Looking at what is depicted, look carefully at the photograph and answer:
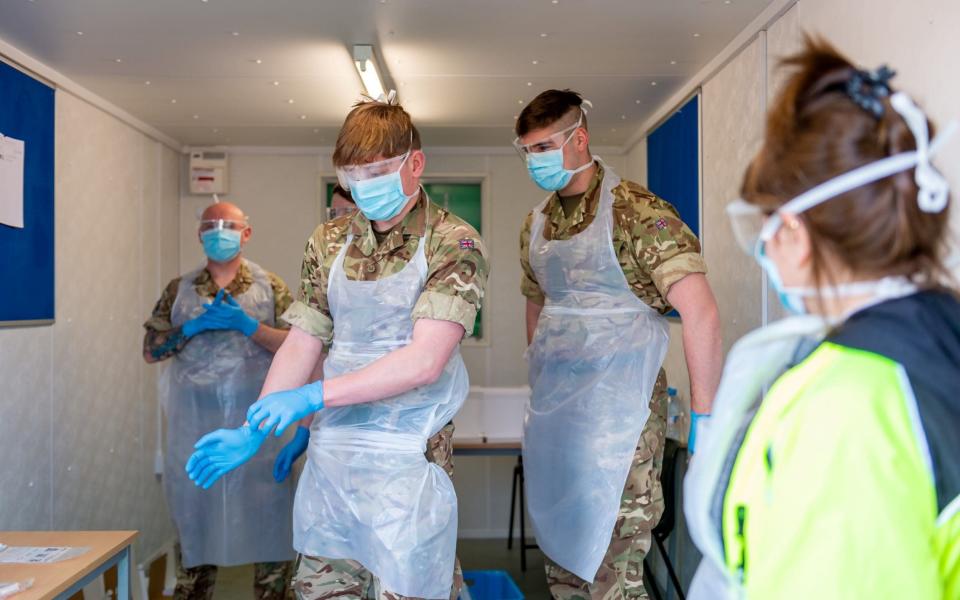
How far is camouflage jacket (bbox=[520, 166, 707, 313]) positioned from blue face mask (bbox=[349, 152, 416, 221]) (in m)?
0.62

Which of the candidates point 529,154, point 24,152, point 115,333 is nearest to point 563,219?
point 529,154

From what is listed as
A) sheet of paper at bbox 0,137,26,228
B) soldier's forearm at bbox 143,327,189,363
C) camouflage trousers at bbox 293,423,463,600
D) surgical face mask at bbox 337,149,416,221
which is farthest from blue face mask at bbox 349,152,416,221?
soldier's forearm at bbox 143,327,189,363

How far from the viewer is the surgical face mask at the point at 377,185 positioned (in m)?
1.79

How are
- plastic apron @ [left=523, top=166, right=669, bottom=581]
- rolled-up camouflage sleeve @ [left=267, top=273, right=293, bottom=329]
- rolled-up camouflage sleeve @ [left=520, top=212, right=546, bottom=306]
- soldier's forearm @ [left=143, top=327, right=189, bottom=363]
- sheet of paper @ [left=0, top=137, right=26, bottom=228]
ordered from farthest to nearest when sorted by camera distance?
rolled-up camouflage sleeve @ [left=267, top=273, right=293, bottom=329] → soldier's forearm @ [left=143, top=327, right=189, bottom=363] → sheet of paper @ [left=0, top=137, right=26, bottom=228] → rolled-up camouflage sleeve @ [left=520, top=212, right=546, bottom=306] → plastic apron @ [left=523, top=166, right=669, bottom=581]

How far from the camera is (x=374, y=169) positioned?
1786 millimetres

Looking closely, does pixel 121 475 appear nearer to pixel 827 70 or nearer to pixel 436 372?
pixel 436 372

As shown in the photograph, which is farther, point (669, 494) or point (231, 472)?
point (669, 494)

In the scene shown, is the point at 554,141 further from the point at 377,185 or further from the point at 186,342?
the point at 186,342

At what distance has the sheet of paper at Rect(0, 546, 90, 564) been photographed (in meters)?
1.91

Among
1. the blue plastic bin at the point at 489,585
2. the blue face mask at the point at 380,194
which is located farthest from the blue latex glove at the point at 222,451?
the blue plastic bin at the point at 489,585

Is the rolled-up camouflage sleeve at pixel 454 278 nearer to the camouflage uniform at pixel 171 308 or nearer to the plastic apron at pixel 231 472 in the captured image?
the camouflage uniform at pixel 171 308

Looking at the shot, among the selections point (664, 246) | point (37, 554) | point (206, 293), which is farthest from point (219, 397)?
point (664, 246)

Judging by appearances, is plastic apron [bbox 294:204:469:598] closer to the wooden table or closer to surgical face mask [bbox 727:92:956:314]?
the wooden table

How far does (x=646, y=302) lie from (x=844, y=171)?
4.81 feet
